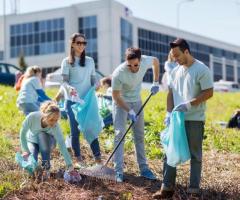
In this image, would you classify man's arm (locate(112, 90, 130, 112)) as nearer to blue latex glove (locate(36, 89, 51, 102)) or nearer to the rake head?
the rake head

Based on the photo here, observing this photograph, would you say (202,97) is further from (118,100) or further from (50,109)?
(50,109)

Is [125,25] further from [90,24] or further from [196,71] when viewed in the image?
[196,71]

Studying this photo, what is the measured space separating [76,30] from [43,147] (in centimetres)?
4818

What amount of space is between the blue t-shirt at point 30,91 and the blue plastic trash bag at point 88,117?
2.37 meters

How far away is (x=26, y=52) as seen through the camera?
5584 cm

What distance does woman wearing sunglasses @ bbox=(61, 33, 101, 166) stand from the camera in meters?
7.04

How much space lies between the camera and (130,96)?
264 inches

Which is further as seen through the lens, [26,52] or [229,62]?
[229,62]

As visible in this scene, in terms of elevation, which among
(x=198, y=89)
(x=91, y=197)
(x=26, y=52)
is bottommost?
(x=91, y=197)

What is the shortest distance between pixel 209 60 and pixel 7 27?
2565 cm

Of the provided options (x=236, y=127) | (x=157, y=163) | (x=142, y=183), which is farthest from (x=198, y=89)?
(x=236, y=127)

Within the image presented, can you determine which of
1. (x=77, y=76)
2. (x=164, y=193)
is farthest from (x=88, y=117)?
(x=164, y=193)

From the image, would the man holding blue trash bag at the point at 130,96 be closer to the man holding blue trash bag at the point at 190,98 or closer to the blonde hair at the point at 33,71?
the man holding blue trash bag at the point at 190,98

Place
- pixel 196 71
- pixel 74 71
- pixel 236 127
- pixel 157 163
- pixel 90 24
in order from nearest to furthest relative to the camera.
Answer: pixel 196 71 < pixel 74 71 < pixel 157 163 < pixel 236 127 < pixel 90 24
